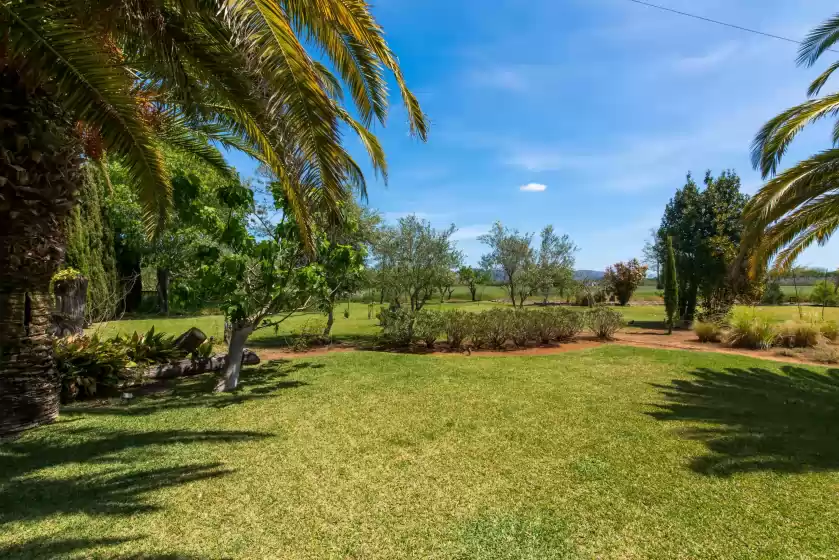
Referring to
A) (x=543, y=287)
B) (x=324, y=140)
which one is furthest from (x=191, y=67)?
(x=543, y=287)

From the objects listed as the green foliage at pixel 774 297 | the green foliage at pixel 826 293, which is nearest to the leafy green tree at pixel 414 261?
the green foliage at pixel 826 293

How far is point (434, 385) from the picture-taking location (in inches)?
309

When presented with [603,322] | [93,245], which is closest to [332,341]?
[603,322]

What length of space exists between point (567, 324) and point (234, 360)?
9.96m

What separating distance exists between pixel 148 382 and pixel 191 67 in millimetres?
6630

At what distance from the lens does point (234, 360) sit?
303 inches

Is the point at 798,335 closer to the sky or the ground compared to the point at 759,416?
closer to the sky

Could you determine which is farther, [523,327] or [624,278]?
[624,278]

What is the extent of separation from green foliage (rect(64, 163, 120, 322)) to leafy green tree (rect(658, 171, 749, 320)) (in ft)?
81.8

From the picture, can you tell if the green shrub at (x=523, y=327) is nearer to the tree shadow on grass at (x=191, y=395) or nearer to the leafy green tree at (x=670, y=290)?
the tree shadow on grass at (x=191, y=395)

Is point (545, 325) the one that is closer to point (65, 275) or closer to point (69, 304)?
point (69, 304)

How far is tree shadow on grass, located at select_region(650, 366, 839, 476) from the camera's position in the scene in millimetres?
4344

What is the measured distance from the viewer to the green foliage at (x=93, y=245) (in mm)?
15625

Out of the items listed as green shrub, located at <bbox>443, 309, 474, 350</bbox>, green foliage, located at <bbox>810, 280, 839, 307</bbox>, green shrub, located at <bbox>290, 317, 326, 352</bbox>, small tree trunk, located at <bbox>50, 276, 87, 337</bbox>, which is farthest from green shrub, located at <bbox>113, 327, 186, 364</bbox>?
green foliage, located at <bbox>810, 280, 839, 307</bbox>
